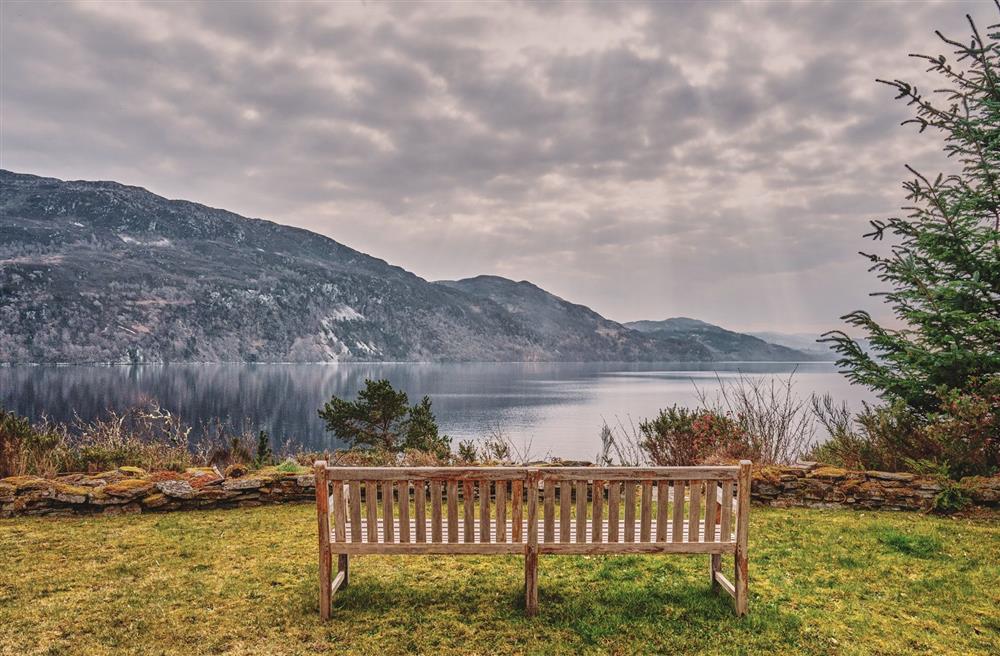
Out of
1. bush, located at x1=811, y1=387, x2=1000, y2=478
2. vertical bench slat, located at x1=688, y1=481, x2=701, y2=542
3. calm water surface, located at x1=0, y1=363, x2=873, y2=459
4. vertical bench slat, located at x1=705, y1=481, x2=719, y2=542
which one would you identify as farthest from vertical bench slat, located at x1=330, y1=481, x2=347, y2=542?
calm water surface, located at x1=0, y1=363, x2=873, y2=459

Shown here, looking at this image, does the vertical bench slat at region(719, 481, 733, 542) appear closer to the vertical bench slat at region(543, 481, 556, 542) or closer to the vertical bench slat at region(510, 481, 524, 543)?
the vertical bench slat at region(543, 481, 556, 542)

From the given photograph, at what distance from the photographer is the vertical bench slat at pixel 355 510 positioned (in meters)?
4.16

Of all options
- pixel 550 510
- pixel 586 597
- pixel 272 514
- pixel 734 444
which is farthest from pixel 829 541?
pixel 272 514

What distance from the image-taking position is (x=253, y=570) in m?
5.31

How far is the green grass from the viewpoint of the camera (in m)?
3.90

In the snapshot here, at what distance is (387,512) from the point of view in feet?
13.6

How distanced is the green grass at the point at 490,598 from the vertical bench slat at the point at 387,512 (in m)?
0.55

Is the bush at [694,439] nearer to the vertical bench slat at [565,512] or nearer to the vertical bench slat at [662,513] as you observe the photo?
the vertical bench slat at [662,513]

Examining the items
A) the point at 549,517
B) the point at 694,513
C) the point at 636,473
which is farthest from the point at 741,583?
the point at 549,517

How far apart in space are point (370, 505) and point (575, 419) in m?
46.0

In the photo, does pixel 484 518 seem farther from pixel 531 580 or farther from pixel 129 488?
pixel 129 488

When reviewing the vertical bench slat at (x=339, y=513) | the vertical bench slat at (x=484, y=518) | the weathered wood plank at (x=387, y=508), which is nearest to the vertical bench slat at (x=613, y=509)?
the vertical bench slat at (x=484, y=518)

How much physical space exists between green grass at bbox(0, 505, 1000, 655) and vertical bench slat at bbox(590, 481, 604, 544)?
0.53 m

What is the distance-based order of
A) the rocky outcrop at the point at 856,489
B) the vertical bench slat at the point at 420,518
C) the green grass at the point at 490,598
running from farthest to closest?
the rocky outcrop at the point at 856,489, the vertical bench slat at the point at 420,518, the green grass at the point at 490,598
